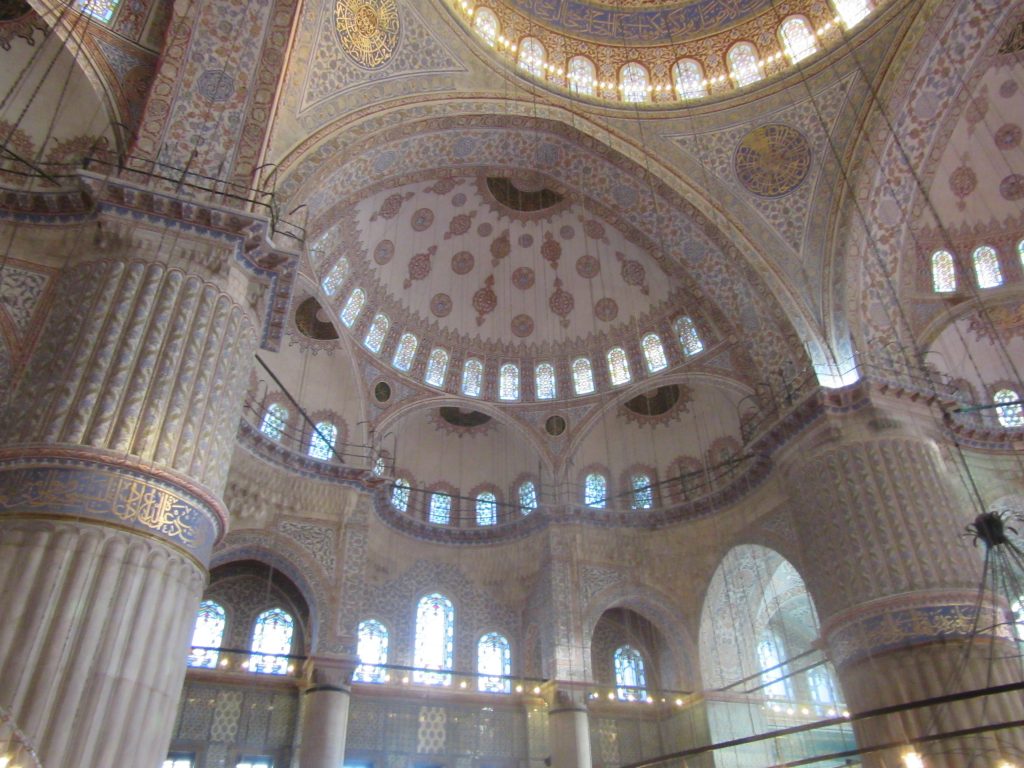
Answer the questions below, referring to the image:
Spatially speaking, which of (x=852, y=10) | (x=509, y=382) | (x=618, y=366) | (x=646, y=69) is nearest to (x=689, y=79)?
(x=646, y=69)

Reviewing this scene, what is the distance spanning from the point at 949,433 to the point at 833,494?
273 cm

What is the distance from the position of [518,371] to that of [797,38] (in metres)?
8.41

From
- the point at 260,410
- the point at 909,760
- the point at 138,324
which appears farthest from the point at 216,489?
the point at 909,760

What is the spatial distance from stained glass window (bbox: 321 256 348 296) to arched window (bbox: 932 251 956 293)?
36.0ft

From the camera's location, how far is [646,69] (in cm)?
1480

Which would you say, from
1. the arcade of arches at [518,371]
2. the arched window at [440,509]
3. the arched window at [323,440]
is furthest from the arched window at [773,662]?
the arched window at [323,440]

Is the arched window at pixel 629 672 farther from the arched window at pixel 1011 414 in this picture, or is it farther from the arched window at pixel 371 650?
the arched window at pixel 1011 414

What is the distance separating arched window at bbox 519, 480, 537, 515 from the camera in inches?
637

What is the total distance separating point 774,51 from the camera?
14125mm

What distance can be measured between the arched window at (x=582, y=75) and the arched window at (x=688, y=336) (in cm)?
488

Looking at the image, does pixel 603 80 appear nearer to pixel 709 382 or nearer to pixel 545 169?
pixel 545 169

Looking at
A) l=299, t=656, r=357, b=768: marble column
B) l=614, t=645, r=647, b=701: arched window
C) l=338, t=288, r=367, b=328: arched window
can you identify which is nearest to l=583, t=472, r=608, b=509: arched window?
l=614, t=645, r=647, b=701: arched window

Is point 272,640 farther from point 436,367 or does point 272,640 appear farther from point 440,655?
point 436,367

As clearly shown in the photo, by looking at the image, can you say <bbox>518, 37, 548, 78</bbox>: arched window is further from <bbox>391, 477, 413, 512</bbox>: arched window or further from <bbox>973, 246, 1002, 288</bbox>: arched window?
<bbox>973, 246, 1002, 288</bbox>: arched window
